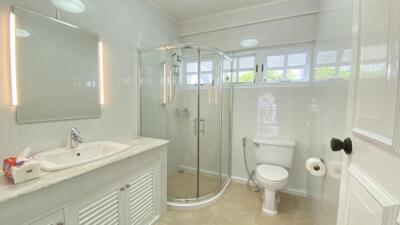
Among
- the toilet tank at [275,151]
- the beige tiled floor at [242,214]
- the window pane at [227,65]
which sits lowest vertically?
the beige tiled floor at [242,214]

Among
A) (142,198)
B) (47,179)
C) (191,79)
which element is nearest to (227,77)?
(191,79)

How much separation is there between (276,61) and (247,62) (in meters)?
0.41

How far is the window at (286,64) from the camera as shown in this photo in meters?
2.30

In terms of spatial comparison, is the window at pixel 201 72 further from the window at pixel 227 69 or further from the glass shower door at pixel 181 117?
the window at pixel 227 69

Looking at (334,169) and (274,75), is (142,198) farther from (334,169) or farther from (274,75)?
(274,75)

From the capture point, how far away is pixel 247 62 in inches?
105

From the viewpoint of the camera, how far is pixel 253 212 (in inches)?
78.9

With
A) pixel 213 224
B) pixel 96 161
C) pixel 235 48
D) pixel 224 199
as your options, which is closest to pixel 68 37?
pixel 96 161

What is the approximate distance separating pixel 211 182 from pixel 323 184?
1.47 m

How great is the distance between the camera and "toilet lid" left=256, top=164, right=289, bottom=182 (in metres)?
1.91

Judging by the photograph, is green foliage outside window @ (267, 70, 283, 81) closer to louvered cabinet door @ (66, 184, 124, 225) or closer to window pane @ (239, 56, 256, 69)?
window pane @ (239, 56, 256, 69)

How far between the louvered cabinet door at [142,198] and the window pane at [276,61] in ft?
6.90

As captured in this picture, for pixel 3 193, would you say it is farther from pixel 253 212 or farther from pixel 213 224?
pixel 253 212

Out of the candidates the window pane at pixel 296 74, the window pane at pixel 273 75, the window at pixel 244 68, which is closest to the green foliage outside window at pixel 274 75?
the window pane at pixel 273 75
